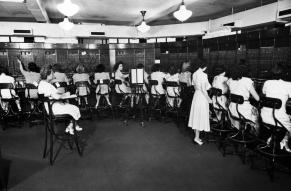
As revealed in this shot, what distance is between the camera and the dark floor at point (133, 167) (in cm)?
308

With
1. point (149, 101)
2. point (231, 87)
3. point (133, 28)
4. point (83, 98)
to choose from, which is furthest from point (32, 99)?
point (133, 28)

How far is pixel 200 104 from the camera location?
14.1 ft

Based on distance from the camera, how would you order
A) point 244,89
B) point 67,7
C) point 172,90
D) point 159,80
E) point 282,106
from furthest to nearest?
point 159,80 < point 172,90 < point 67,7 < point 244,89 < point 282,106

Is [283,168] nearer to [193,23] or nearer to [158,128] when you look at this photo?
[158,128]

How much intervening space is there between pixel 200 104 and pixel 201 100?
7 centimetres

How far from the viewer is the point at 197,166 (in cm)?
359

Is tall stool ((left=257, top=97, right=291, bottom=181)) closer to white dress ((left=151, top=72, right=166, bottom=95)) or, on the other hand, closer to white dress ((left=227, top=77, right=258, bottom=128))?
white dress ((left=227, top=77, right=258, bottom=128))

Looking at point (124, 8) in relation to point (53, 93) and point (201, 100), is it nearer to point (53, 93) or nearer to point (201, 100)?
point (53, 93)

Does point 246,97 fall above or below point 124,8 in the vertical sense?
below

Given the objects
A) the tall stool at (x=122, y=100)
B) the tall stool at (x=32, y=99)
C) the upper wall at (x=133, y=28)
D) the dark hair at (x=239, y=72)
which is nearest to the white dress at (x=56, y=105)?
the tall stool at (x=32, y=99)

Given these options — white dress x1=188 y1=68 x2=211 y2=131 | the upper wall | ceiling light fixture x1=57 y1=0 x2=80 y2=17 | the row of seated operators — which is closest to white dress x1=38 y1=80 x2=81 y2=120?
the row of seated operators

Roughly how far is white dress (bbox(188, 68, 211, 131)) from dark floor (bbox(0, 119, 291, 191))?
0.44 metres

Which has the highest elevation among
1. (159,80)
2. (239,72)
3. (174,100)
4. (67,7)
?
(67,7)

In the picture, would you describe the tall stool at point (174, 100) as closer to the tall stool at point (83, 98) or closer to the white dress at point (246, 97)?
the white dress at point (246, 97)
